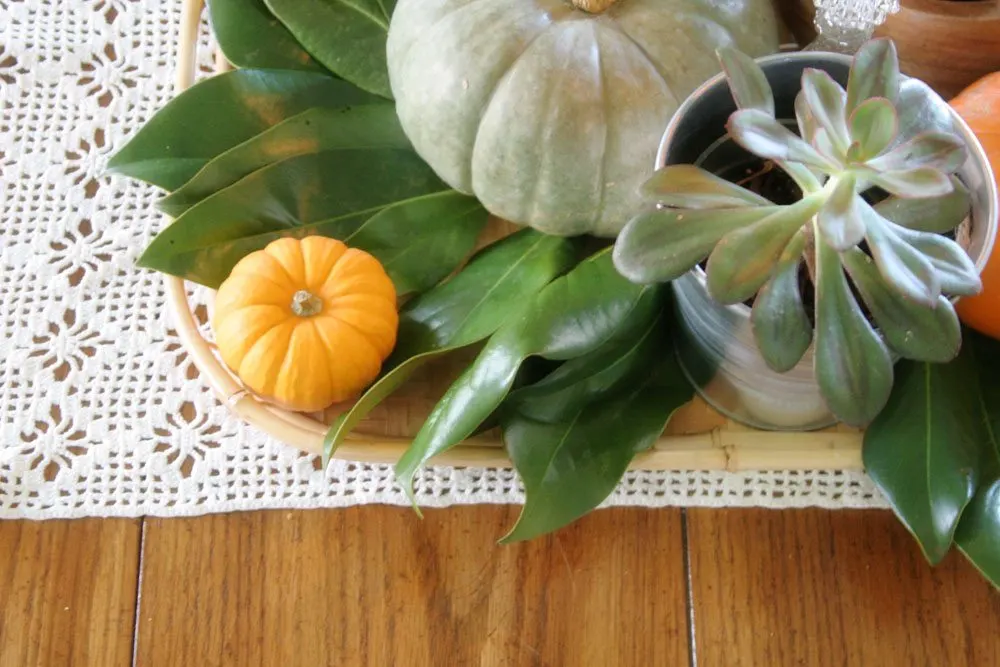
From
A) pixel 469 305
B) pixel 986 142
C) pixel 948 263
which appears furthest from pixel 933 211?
pixel 469 305

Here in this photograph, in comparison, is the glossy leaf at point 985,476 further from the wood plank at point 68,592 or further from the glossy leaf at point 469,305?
the wood plank at point 68,592

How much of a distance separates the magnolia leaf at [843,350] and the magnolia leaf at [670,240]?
0.04m

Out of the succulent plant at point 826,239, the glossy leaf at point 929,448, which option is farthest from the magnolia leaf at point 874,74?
the glossy leaf at point 929,448

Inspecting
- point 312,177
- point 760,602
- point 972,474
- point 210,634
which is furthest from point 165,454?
point 972,474

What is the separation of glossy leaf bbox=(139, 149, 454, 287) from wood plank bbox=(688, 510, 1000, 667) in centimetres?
33

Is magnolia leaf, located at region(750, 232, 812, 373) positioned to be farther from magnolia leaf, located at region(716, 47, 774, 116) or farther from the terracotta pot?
the terracotta pot

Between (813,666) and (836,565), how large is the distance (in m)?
0.08

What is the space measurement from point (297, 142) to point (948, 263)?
45 centimetres

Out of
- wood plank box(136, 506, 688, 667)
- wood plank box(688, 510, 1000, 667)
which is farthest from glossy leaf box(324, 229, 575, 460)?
wood plank box(688, 510, 1000, 667)

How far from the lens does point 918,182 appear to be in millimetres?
410

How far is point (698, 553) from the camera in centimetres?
73

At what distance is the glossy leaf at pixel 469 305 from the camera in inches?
→ 24.4

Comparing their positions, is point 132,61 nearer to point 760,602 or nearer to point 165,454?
point 165,454

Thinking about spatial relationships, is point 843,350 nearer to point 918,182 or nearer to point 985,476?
point 918,182
